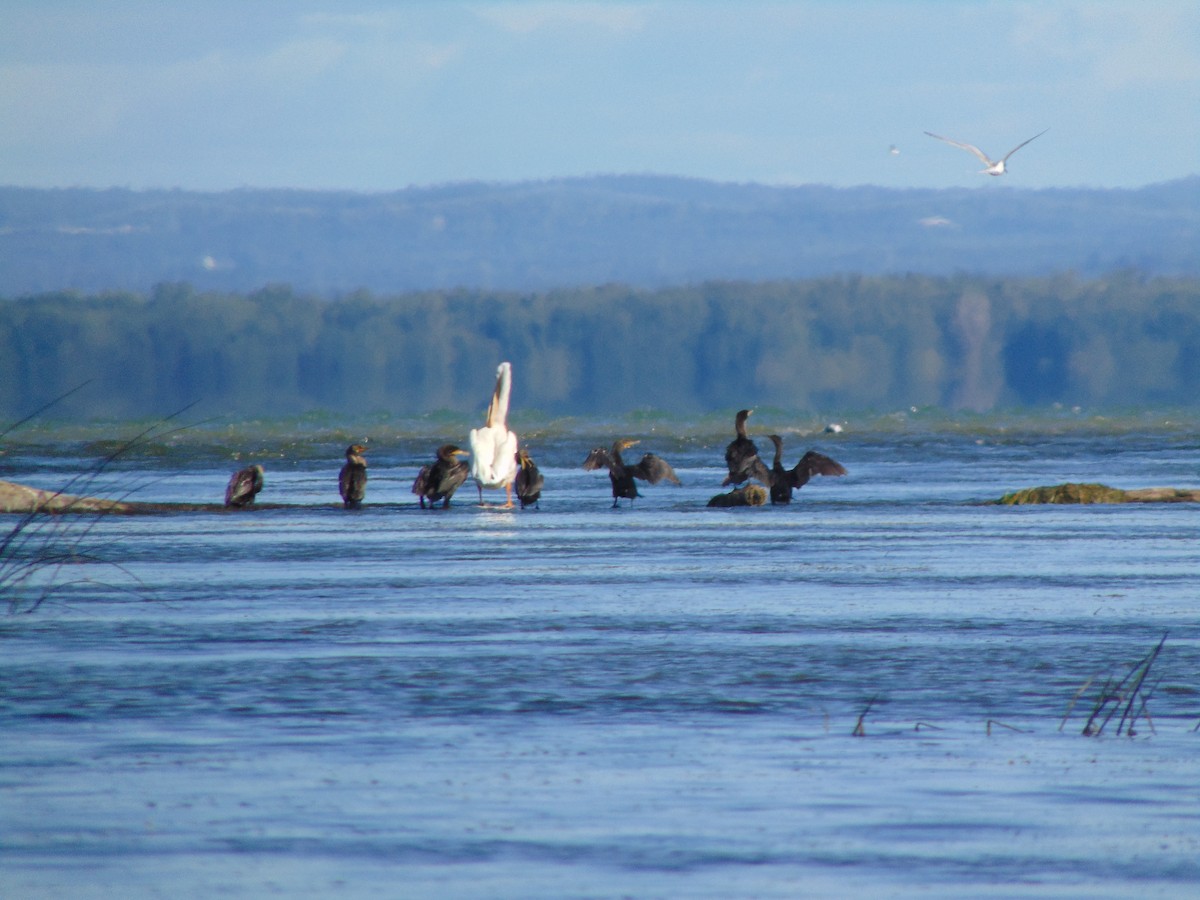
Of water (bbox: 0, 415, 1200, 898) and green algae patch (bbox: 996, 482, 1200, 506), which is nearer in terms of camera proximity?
water (bbox: 0, 415, 1200, 898)

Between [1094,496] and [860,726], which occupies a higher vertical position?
[860,726]


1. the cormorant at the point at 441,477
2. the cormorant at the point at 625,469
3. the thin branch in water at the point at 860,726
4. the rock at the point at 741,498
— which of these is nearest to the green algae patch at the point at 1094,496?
the rock at the point at 741,498

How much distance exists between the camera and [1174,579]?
17.3 m

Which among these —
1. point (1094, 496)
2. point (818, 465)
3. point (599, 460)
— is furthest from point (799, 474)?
point (1094, 496)

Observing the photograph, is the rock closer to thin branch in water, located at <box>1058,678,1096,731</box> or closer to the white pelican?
the white pelican

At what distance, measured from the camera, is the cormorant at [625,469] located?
2795 cm

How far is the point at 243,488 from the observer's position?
27.9 meters

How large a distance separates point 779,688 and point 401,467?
39111 millimetres

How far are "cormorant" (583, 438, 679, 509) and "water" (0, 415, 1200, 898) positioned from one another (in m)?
6.57

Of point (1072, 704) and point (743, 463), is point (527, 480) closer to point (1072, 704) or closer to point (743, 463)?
point (743, 463)

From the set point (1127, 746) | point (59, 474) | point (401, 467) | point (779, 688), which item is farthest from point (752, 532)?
point (401, 467)

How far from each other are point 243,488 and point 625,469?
529 centimetres

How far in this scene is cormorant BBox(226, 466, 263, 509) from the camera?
27.8 m

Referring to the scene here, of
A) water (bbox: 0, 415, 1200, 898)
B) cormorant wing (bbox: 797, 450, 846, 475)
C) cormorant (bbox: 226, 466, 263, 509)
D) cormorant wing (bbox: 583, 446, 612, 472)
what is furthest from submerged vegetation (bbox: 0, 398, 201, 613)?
cormorant wing (bbox: 797, 450, 846, 475)
